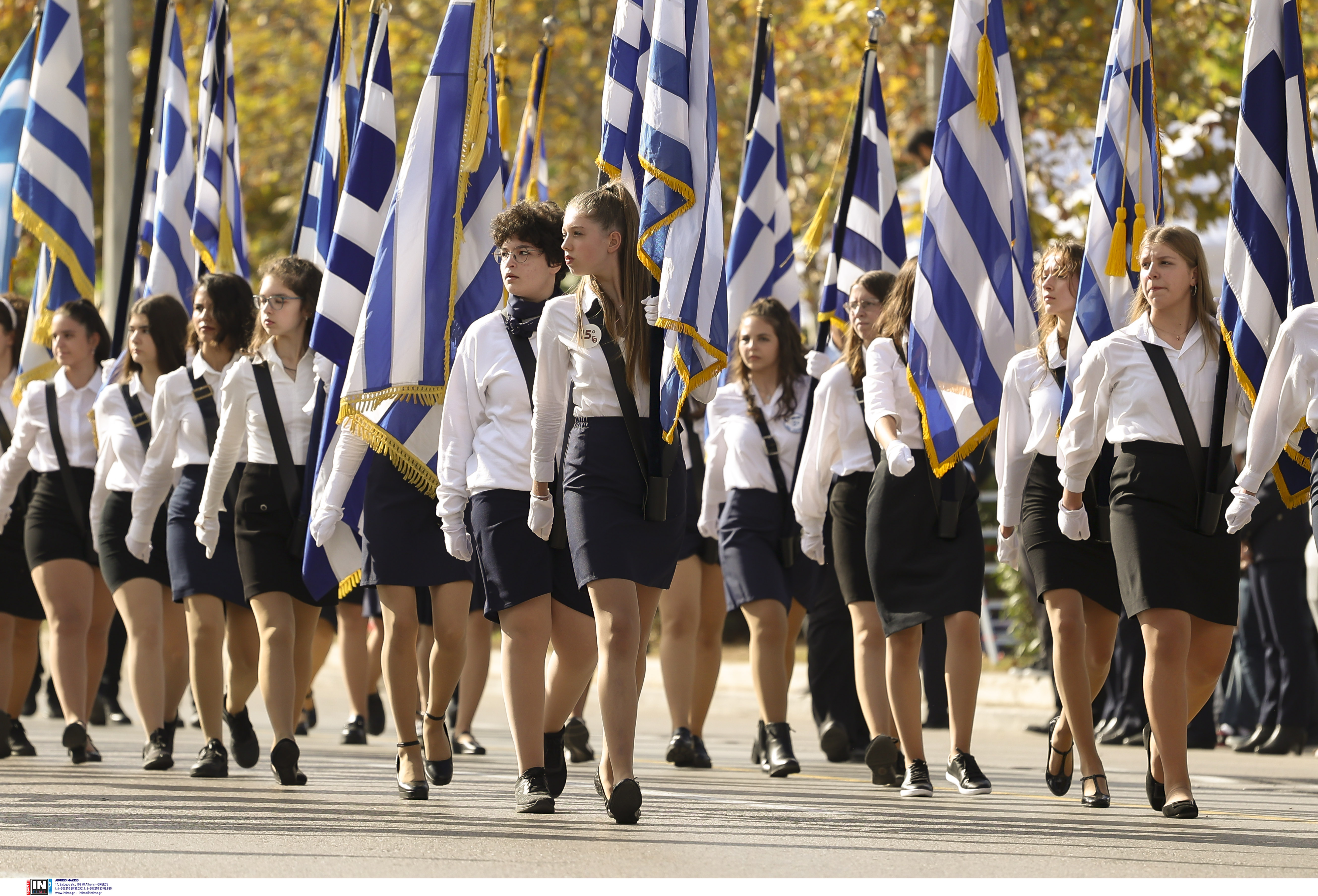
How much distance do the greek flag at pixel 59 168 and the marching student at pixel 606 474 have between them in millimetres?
5097

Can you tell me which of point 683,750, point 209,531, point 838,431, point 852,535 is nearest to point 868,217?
point 838,431

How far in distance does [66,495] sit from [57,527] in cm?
17

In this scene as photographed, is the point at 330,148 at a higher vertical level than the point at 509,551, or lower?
higher

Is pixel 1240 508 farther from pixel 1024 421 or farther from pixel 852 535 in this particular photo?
pixel 852 535

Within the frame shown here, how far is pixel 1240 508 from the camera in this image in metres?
6.16

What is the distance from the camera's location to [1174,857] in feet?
17.9

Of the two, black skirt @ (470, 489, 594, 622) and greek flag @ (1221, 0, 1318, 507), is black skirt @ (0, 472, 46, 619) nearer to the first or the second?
black skirt @ (470, 489, 594, 622)

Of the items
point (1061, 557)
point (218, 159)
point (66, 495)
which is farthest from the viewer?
point (218, 159)

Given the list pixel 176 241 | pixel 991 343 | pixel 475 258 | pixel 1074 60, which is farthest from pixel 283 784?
pixel 1074 60

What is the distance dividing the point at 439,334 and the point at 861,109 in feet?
13.3

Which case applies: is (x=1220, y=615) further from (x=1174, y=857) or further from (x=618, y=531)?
(x=618, y=531)

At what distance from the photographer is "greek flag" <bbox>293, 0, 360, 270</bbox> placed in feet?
31.8

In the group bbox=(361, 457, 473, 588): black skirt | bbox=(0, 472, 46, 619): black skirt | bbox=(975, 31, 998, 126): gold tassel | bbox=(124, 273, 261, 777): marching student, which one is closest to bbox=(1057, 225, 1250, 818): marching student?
bbox=(975, 31, 998, 126): gold tassel

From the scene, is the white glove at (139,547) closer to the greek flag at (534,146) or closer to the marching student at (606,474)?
the marching student at (606,474)
